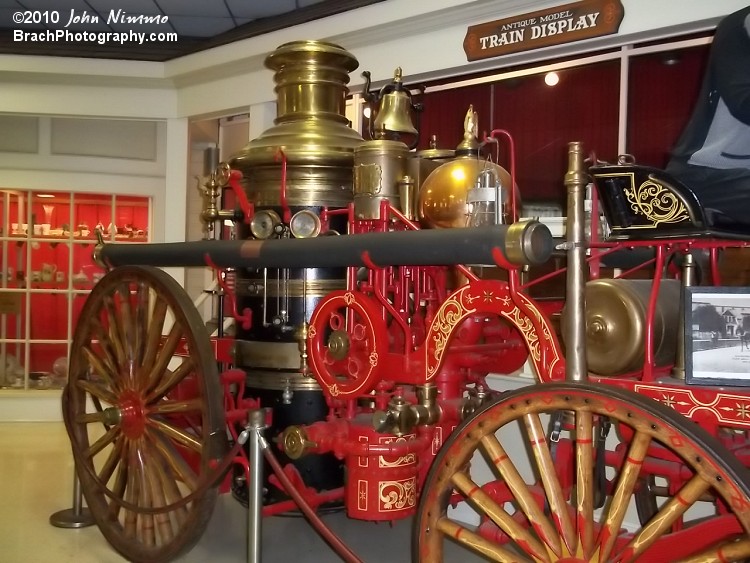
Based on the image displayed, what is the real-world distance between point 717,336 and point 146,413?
7.74 feet

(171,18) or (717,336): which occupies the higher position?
(171,18)

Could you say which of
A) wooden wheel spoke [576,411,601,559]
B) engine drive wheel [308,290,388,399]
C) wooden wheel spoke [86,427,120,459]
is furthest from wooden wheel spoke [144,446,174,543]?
wooden wheel spoke [576,411,601,559]

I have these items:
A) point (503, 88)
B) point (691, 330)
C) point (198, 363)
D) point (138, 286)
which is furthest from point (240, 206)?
point (691, 330)

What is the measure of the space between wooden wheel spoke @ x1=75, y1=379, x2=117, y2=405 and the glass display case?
335 cm

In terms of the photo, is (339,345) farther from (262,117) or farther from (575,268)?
(262,117)

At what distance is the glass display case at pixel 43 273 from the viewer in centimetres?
671

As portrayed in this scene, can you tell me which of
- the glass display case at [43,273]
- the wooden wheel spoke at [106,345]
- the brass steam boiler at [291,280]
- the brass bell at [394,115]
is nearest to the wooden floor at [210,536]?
the brass steam boiler at [291,280]

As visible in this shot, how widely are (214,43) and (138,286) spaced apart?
119 inches

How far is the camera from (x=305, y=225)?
3197 millimetres

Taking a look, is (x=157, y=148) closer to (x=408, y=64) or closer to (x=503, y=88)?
(x=408, y=64)

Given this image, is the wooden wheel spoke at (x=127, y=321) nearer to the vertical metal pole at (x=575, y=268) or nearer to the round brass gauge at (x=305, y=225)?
the round brass gauge at (x=305, y=225)

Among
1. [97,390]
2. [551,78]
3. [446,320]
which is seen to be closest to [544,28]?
[551,78]

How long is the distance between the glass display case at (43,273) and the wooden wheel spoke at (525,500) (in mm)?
5552

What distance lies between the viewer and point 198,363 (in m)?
2.96
